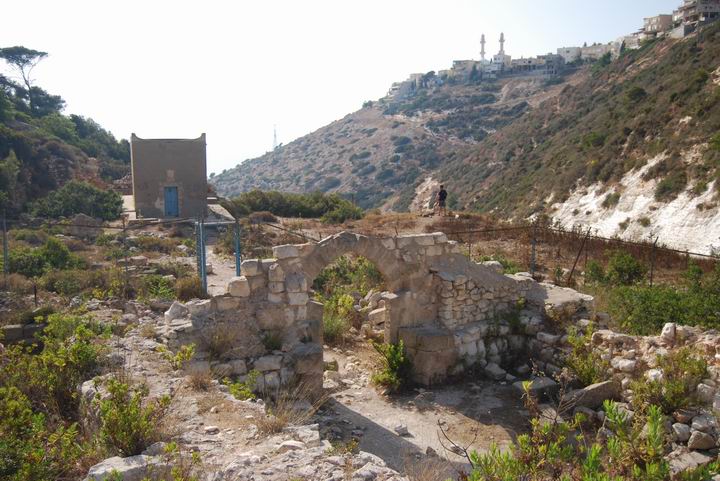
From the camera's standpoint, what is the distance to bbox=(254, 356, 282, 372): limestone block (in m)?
7.59

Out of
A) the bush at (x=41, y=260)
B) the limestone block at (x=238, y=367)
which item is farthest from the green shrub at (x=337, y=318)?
the bush at (x=41, y=260)

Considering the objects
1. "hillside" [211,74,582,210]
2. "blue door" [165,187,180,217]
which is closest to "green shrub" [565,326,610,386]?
"blue door" [165,187,180,217]

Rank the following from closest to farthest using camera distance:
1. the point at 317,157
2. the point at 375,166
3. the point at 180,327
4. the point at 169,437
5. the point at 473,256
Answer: the point at 169,437 < the point at 180,327 < the point at 473,256 < the point at 375,166 < the point at 317,157

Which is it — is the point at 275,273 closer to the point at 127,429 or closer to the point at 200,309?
the point at 200,309

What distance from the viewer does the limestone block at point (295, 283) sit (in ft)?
26.1

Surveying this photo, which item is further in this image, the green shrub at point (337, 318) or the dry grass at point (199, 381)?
the green shrub at point (337, 318)

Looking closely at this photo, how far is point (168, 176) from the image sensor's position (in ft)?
77.9

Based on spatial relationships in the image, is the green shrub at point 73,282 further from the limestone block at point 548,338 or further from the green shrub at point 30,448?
the limestone block at point 548,338

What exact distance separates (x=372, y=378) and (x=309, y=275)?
2.12 m

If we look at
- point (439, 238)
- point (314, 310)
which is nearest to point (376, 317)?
point (439, 238)

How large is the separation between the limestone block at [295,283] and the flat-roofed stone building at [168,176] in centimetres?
1623

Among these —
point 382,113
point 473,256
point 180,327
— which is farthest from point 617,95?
point 382,113

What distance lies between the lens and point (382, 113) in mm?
111125

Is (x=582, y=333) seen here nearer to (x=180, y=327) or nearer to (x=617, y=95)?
(x=180, y=327)
